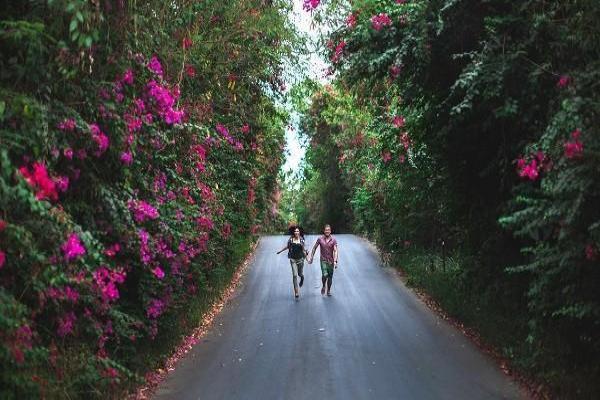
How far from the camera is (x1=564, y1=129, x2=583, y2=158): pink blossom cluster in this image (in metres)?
5.95

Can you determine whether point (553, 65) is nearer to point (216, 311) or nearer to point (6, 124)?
point (6, 124)

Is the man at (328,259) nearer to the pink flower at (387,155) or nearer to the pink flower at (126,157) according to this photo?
the pink flower at (387,155)

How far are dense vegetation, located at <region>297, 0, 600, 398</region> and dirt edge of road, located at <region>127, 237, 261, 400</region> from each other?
4.86m

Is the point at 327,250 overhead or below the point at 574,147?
below

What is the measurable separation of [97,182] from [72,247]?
5.53 ft

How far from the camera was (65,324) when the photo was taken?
20.3 ft

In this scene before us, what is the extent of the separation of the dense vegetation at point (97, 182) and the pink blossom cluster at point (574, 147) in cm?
429

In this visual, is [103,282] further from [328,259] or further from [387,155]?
[387,155]

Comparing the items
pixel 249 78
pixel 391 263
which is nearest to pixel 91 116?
pixel 249 78

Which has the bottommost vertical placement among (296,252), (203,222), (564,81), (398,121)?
(296,252)

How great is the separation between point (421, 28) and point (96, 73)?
4.57 metres

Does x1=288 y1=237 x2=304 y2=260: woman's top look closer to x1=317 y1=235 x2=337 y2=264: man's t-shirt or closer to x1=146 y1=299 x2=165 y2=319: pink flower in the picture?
x1=317 y1=235 x2=337 y2=264: man's t-shirt

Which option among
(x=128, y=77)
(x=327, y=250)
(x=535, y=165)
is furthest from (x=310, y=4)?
(x=327, y=250)

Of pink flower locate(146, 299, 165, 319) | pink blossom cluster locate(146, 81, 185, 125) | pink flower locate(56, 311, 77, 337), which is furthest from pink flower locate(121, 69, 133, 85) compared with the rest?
pink flower locate(146, 299, 165, 319)
